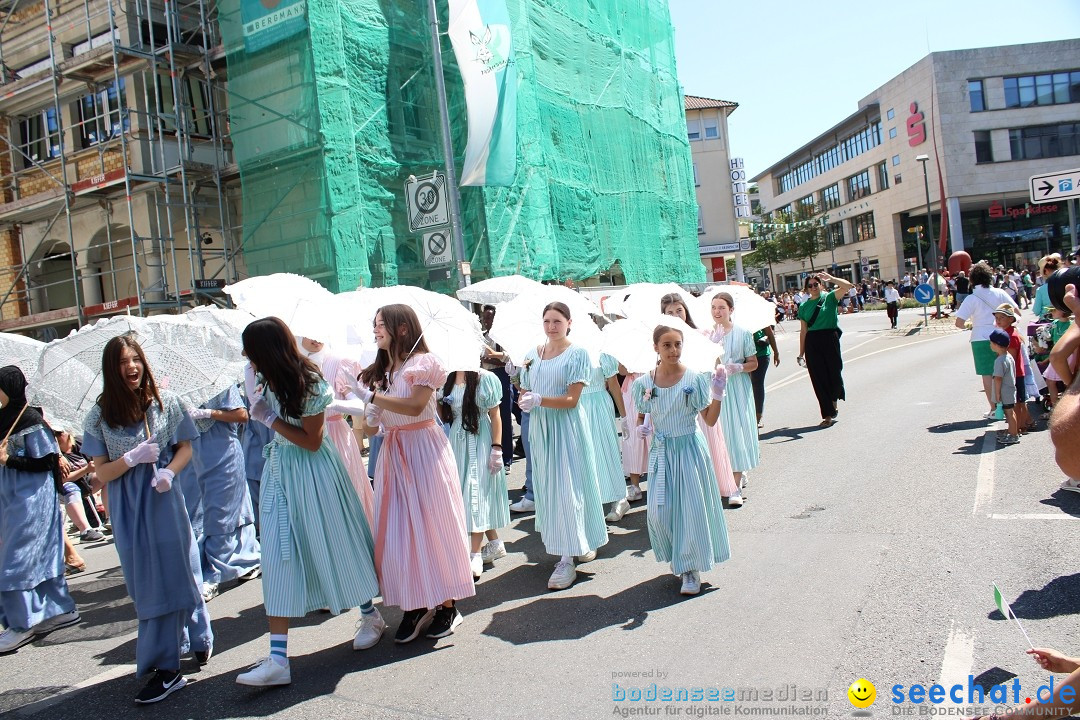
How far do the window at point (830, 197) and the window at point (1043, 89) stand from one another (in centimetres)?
1883

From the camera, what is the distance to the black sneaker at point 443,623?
4.79m

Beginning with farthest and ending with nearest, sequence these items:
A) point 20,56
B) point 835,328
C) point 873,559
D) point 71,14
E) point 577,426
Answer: point 20,56, point 71,14, point 835,328, point 577,426, point 873,559

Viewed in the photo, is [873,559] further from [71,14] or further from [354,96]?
[71,14]

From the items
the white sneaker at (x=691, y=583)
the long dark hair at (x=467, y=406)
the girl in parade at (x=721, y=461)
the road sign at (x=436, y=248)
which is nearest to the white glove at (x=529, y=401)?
the long dark hair at (x=467, y=406)

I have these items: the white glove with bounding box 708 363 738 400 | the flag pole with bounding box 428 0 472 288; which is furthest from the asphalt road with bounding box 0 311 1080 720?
the flag pole with bounding box 428 0 472 288

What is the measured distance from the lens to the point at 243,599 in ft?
19.8

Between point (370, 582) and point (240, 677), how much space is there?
796 mm

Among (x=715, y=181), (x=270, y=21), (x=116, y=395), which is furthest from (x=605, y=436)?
(x=715, y=181)

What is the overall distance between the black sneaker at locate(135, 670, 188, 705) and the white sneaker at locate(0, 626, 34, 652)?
5.95ft

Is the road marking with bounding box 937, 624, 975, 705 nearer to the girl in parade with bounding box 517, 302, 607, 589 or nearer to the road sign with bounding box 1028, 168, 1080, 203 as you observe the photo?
the girl in parade with bounding box 517, 302, 607, 589

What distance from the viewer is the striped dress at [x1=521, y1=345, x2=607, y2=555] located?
5.66 metres

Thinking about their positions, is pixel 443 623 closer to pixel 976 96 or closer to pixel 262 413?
pixel 262 413

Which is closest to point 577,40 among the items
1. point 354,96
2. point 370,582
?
point 354,96

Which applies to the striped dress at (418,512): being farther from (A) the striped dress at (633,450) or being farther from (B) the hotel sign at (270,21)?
(B) the hotel sign at (270,21)
